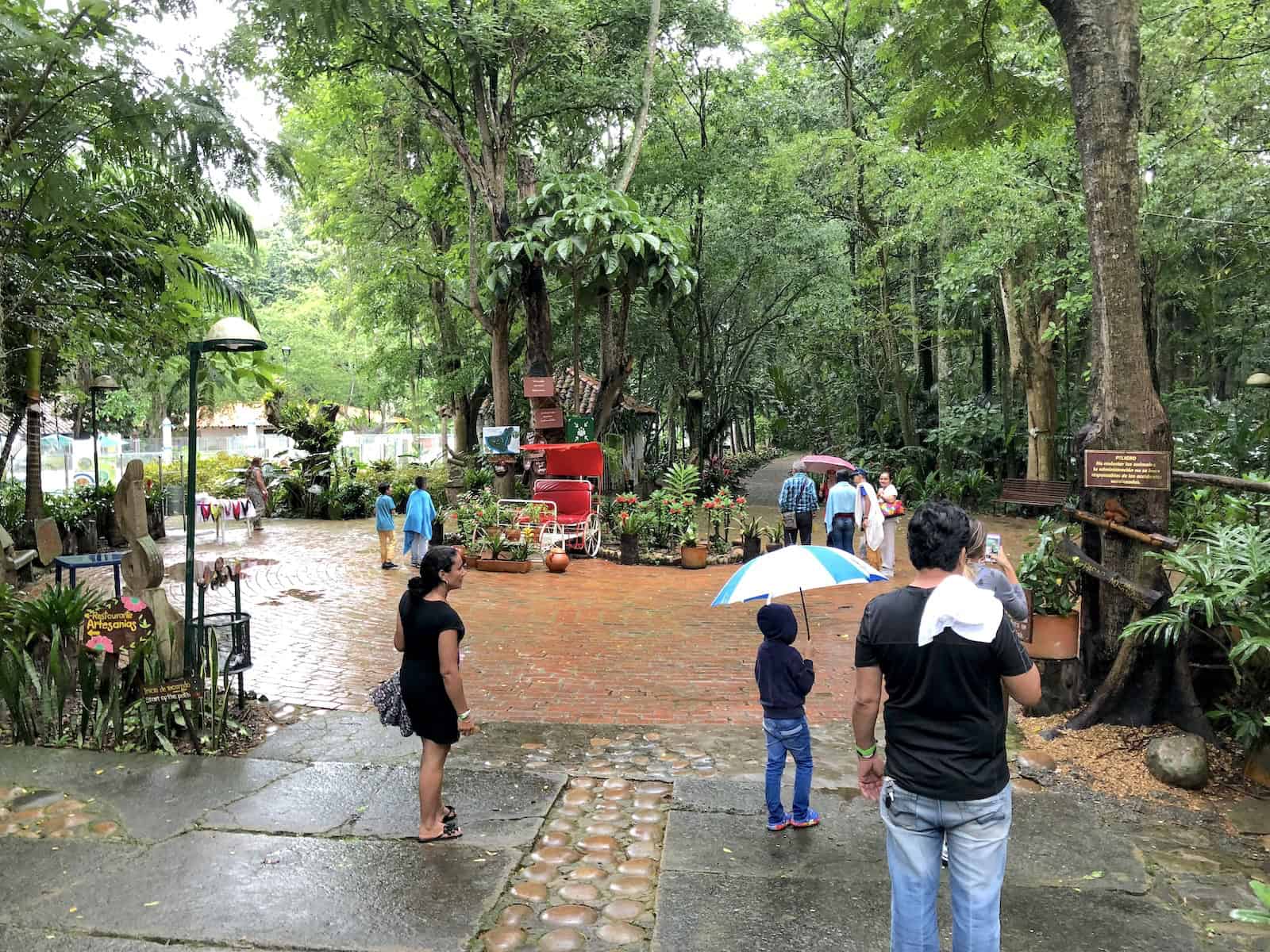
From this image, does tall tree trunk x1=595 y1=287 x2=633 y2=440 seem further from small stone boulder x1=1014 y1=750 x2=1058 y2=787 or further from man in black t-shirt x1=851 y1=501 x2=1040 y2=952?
man in black t-shirt x1=851 y1=501 x2=1040 y2=952

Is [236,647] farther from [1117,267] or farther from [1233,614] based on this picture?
[1117,267]

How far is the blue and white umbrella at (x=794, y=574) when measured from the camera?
453 centimetres

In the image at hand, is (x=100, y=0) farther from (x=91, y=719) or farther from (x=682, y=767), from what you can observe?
(x=682, y=767)

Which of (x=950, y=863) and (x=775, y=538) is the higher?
(x=950, y=863)

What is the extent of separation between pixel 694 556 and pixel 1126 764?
8.52 metres

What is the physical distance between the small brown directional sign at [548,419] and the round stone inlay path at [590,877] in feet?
37.4

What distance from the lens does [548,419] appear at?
52.6ft

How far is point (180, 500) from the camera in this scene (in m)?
19.3

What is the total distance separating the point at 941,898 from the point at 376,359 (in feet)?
78.6

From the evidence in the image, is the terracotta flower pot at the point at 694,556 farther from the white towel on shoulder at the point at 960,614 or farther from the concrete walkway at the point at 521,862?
the white towel on shoulder at the point at 960,614

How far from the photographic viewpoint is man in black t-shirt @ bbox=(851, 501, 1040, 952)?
8.77 feet

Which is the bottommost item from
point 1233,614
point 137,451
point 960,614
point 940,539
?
point 1233,614

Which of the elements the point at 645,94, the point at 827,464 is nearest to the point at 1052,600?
the point at 827,464

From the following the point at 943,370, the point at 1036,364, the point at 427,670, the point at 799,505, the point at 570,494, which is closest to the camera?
the point at 427,670
